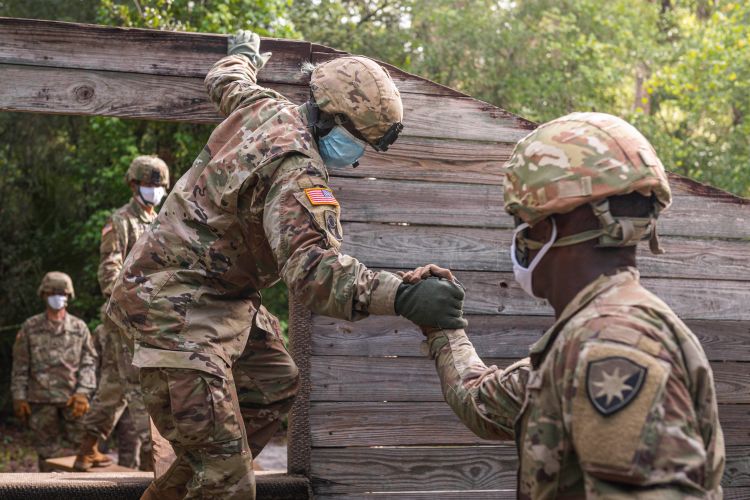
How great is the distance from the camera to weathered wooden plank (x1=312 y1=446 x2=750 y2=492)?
493cm

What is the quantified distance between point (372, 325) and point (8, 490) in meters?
1.86

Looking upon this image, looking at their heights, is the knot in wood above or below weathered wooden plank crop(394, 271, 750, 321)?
above

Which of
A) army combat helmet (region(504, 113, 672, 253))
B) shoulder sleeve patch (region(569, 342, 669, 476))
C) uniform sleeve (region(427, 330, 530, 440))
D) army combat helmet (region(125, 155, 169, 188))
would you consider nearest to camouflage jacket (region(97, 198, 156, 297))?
army combat helmet (region(125, 155, 169, 188))

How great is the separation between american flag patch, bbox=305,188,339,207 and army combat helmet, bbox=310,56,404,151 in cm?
43

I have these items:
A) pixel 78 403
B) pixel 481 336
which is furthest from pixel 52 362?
pixel 481 336

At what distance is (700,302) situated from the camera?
17.6 feet

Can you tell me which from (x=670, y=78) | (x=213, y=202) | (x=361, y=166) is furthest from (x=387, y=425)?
(x=670, y=78)

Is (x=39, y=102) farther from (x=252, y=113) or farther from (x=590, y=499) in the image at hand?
(x=590, y=499)

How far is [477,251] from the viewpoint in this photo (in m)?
5.17

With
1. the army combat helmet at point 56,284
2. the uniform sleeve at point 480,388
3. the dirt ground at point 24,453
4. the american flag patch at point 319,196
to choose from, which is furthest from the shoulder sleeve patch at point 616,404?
the dirt ground at point 24,453

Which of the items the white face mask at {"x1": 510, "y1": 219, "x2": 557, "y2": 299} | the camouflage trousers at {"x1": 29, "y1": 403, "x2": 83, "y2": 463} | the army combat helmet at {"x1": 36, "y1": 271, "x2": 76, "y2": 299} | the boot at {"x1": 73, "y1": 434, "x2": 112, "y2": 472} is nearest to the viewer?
the white face mask at {"x1": 510, "y1": 219, "x2": 557, "y2": 299}

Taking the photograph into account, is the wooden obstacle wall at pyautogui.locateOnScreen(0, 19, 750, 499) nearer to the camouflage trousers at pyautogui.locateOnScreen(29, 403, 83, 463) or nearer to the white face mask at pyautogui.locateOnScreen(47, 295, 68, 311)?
the white face mask at pyautogui.locateOnScreen(47, 295, 68, 311)

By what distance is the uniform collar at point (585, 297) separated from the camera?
241 centimetres

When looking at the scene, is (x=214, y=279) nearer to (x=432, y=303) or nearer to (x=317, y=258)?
(x=317, y=258)
